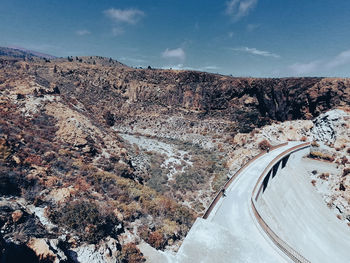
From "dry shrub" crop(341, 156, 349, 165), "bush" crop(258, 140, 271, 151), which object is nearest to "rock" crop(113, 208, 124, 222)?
"bush" crop(258, 140, 271, 151)

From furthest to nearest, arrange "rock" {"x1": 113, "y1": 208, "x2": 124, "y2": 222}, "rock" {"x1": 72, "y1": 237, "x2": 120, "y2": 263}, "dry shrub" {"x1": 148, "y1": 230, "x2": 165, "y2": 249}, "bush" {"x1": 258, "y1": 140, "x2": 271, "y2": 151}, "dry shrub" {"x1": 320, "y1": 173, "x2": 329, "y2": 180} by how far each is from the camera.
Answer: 1. "bush" {"x1": 258, "y1": 140, "x2": 271, "y2": 151}
2. "dry shrub" {"x1": 320, "y1": 173, "x2": 329, "y2": 180}
3. "rock" {"x1": 113, "y1": 208, "x2": 124, "y2": 222}
4. "dry shrub" {"x1": 148, "y1": 230, "x2": 165, "y2": 249}
5. "rock" {"x1": 72, "y1": 237, "x2": 120, "y2": 263}

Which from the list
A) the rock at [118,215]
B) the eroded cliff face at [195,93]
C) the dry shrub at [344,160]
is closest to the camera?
the rock at [118,215]

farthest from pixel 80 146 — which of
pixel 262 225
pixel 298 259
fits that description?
pixel 298 259

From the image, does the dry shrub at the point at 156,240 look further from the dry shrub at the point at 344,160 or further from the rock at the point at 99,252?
the dry shrub at the point at 344,160

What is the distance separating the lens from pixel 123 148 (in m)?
26.8

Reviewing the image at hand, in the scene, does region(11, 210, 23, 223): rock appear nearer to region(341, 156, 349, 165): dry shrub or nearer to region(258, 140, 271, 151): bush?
region(258, 140, 271, 151): bush

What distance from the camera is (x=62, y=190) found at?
1238 cm

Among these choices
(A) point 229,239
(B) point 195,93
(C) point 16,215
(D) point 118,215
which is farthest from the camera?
(B) point 195,93

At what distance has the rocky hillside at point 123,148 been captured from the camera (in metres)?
9.91

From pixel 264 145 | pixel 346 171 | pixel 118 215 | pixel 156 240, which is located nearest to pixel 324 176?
pixel 346 171

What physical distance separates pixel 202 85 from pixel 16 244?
52375 millimetres

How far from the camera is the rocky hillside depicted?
9.91 meters

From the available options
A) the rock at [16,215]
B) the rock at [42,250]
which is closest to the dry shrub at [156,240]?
the rock at [42,250]

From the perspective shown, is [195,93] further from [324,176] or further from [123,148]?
[324,176]
